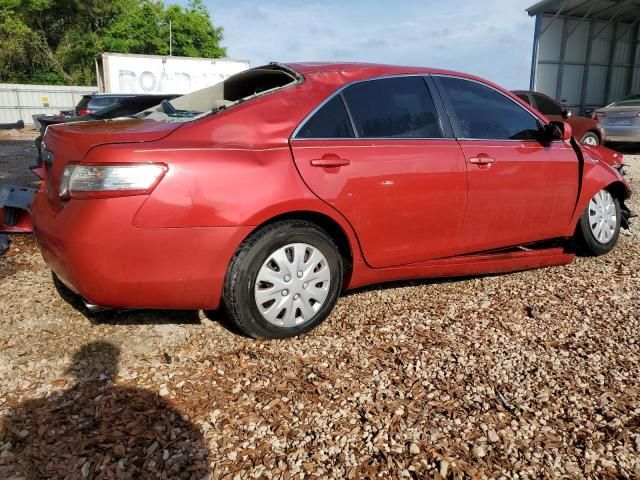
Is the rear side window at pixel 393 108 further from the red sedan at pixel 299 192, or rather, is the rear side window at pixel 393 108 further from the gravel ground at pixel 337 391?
the gravel ground at pixel 337 391

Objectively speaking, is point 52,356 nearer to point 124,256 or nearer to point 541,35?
point 124,256

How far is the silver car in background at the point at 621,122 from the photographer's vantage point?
13.2m

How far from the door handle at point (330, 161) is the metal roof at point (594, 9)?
20.6 meters

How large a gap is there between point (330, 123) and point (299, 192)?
0.51 meters

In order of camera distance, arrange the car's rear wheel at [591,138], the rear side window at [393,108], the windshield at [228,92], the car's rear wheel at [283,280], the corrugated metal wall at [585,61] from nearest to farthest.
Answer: the car's rear wheel at [283,280] < the rear side window at [393,108] < the windshield at [228,92] < the car's rear wheel at [591,138] < the corrugated metal wall at [585,61]

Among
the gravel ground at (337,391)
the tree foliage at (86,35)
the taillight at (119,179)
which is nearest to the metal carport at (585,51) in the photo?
the gravel ground at (337,391)

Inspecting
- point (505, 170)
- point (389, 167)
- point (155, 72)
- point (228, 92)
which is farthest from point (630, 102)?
point (155, 72)

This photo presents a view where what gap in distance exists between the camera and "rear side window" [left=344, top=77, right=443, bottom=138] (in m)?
3.27

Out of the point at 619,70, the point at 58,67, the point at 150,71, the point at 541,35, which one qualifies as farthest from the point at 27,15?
the point at 619,70

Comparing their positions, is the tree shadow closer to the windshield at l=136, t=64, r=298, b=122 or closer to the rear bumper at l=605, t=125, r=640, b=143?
the windshield at l=136, t=64, r=298, b=122

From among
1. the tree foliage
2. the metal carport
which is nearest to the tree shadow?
the metal carport

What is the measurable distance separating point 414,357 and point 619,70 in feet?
88.0

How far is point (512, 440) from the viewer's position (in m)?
2.27

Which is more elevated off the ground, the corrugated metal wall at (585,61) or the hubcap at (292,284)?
the corrugated metal wall at (585,61)
